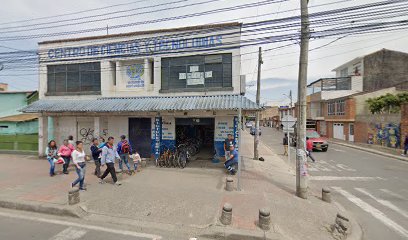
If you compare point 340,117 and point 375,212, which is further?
point 340,117

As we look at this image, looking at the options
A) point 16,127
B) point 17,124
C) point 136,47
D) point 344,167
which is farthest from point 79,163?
point 16,127

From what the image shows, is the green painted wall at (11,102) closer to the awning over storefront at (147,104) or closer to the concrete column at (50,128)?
the concrete column at (50,128)

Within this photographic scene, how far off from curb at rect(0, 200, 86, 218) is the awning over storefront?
531cm

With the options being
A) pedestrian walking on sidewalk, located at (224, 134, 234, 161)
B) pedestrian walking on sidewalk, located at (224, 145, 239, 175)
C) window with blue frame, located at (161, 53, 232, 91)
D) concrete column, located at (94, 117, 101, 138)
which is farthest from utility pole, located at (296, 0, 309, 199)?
concrete column, located at (94, 117, 101, 138)

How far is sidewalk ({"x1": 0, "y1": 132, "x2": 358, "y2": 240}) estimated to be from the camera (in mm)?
4793

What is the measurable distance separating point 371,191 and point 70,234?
9869 mm

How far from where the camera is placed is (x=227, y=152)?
10.1 m

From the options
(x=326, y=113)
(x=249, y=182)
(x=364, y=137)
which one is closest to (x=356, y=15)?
(x=249, y=182)

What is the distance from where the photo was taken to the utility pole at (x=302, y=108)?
6.79 metres

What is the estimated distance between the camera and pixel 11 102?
18406 mm

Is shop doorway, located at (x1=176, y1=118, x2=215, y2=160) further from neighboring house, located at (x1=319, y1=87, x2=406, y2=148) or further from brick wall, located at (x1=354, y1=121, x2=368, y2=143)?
brick wall, located at (x1=354, y1=121, x2=368, y2=143)

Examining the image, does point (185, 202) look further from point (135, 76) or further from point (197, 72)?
point (135, 76)

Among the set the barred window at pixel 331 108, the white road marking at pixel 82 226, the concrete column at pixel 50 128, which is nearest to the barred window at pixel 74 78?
the concrete column at pixel 50 128

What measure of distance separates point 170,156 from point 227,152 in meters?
2.92
